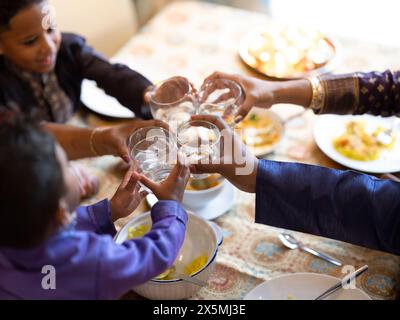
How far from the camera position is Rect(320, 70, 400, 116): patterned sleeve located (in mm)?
1194

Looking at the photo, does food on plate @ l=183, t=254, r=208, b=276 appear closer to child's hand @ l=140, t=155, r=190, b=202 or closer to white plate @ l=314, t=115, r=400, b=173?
child's hand @ l=140, t=155, r=190, b=202

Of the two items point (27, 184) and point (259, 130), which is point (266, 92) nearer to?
point (259, 130)

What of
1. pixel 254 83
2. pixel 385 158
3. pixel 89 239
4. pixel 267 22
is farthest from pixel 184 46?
pixel 89 239

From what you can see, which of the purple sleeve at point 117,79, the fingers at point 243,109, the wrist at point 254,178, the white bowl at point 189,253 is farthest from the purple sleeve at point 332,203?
the purple sleeve at point 117,79

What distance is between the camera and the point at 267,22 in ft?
5.76

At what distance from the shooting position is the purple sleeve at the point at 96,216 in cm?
86

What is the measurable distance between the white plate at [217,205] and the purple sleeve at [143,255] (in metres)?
0.27

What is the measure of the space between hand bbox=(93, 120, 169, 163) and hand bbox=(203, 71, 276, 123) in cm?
23

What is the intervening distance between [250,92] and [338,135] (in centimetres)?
28

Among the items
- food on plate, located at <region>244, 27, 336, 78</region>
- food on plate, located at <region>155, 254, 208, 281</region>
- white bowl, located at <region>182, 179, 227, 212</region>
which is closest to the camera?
food on plate, located at <region>155, 254, 208, 281</region>

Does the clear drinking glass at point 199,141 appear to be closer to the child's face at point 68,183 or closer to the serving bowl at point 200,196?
the serving bowl at point 200,196

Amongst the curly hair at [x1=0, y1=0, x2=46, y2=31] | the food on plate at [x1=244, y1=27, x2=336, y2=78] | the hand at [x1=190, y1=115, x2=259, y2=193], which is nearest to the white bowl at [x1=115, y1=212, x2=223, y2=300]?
the hand at [x1=190, y1=115, x2=259, y2=193]
